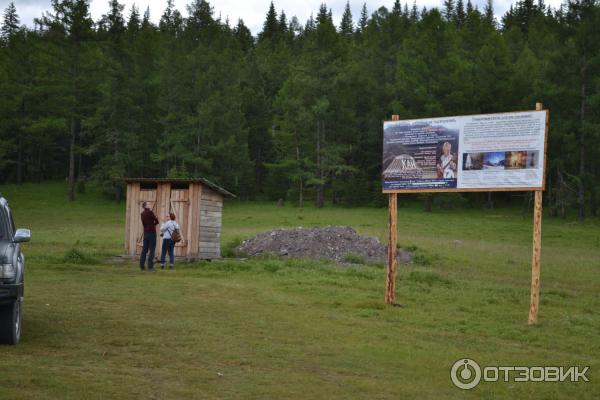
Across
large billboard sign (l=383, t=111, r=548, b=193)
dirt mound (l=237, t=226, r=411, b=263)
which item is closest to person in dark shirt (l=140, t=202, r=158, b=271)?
Result: dirt mound (l=237, t=226, r=411, b=263)

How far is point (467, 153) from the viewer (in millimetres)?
15617

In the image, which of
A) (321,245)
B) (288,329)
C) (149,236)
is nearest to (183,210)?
(149,236)

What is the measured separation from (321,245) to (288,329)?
15847mm

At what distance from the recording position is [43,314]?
12805mm

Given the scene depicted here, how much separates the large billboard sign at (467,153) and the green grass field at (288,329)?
112 inches

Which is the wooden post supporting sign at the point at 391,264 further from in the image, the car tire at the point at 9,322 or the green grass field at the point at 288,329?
the car tire at the point at 9,322

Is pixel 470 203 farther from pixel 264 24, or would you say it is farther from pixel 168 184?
pixel 264 24

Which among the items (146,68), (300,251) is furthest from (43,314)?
(146,68)

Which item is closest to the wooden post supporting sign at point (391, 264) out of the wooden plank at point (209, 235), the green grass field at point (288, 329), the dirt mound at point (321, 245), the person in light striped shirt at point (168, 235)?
the green grass field at point (288, 329)

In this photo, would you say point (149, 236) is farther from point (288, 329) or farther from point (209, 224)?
point (288, 329)

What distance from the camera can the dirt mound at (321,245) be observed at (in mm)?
27534

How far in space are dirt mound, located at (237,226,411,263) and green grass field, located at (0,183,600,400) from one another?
1.92m

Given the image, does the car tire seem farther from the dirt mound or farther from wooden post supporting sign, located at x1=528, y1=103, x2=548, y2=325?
the dirt mound

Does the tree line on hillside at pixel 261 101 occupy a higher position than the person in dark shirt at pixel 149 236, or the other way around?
the tree line on hillside at pixel 261 101
